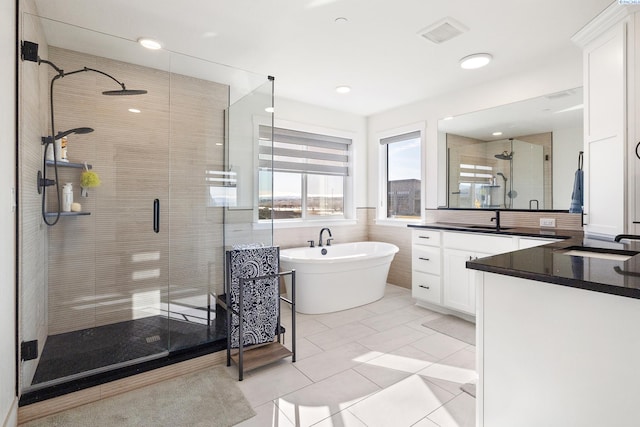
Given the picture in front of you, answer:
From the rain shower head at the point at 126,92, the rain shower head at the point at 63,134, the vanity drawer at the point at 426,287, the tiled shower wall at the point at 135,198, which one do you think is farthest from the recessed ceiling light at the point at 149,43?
the vanity drawer at the point at 426,287

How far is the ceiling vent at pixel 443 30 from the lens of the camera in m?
2.33

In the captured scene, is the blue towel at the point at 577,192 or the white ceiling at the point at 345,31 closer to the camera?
the white ceiling at the point at 345,31

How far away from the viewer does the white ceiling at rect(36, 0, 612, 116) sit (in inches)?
84.5

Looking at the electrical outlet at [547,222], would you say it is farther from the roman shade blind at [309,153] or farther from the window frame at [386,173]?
the roman shade blind at [309,153]

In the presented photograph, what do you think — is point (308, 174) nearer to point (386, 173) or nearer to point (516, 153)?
point (386, 173)

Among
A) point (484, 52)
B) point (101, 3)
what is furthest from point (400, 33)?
point (101, 3)

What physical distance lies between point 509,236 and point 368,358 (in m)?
1.64

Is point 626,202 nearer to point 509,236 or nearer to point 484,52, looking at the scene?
point 509,236

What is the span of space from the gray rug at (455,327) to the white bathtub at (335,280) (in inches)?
31.1

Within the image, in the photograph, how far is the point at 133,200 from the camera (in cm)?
291

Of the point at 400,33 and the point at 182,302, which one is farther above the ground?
the point at 400,33

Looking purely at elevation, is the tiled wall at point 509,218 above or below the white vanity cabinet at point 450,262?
above

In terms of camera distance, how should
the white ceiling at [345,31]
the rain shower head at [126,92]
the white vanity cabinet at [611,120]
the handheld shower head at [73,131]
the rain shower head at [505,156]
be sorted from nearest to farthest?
the white vanity cabinet at [611,120] < the white ceiling at [345,31] < the handheld shower head at [73,131] < the rain shower head at [126,92] < the rain shower head at [505,156]

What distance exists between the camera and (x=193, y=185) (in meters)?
3.04
